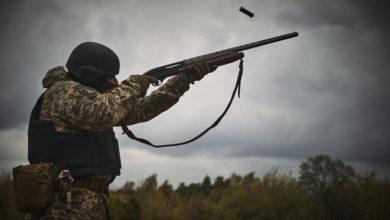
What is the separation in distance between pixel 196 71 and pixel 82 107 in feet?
6.41

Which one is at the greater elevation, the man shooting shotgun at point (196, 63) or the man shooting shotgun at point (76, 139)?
the man shooting shotgun at point (196, 63)

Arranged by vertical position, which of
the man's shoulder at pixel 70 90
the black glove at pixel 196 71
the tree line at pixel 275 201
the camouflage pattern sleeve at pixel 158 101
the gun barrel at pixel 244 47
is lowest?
the tree line at pixel 275 201

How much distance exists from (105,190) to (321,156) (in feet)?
79.1

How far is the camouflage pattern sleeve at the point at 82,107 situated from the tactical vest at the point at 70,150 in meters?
0.10

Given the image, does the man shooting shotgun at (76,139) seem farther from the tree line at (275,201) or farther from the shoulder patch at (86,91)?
the tree line at (275,201)

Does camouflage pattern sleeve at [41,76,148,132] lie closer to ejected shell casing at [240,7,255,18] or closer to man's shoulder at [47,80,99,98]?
man's shoulder at [47,80,99,98]

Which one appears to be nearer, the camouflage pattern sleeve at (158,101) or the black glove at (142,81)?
the black glove at (142,81)

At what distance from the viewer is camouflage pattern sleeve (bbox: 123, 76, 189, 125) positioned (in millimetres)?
5492

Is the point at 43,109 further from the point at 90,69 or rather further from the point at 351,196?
the point at 351,196

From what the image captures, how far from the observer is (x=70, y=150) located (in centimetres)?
413

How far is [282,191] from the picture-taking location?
1883cm

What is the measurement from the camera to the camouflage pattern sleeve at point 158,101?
5.49 meters

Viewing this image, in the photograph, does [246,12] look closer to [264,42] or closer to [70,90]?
[264,42]

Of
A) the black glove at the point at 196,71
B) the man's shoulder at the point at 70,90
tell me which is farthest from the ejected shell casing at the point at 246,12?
the man's shoulder at the point at 70,90
